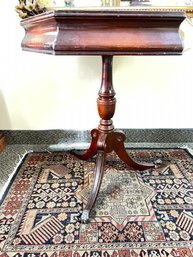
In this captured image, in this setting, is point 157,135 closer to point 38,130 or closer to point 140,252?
point 38,130

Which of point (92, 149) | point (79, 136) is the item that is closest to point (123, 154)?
point (92, 149)

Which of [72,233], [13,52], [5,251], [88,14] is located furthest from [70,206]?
[13,52]

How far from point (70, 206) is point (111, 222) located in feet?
0.68

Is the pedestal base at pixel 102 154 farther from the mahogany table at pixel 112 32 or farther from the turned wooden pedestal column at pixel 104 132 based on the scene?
the mahogany table at pixel 112 32

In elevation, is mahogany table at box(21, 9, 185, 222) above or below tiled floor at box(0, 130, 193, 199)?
above

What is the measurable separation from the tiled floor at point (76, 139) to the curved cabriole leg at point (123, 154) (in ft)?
1.11

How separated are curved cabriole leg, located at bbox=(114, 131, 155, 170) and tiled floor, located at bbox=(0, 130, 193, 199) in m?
0.34

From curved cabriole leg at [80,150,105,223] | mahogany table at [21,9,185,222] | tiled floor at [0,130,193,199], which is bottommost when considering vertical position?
tiled floor at [0,130,193,199]

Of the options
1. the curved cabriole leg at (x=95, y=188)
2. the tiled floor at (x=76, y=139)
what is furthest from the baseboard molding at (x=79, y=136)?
the curved cabriole leg at (x=95, y=188)

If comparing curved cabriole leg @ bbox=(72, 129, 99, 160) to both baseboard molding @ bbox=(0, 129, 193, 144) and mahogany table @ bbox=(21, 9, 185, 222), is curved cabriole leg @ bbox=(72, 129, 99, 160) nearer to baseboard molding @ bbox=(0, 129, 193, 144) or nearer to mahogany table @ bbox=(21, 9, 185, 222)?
baseboard molding @ bbox=(0, 129, 193, 144)

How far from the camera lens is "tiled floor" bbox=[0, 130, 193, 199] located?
1643 millimetres

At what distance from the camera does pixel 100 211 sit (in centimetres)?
102

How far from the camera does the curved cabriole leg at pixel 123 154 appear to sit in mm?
1197

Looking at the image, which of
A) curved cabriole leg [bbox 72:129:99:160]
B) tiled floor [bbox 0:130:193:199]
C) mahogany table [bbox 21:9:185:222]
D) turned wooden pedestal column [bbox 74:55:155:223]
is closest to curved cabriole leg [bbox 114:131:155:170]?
turned wooden pedestal column [bbox 74:55:155:223]
